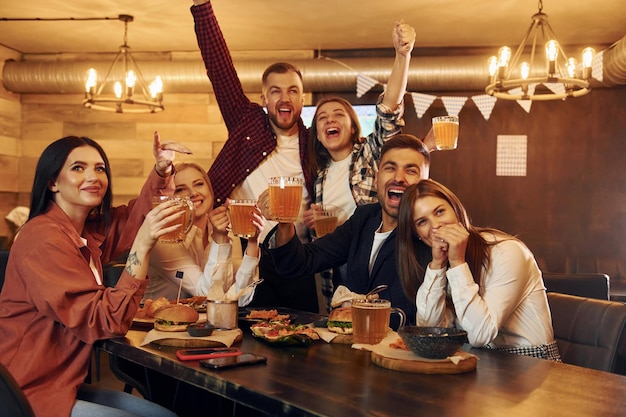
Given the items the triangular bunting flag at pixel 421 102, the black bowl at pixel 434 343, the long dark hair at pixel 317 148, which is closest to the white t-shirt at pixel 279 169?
the long dark hair at pixel 317 148

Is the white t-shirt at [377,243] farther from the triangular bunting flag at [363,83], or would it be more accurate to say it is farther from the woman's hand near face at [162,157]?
the triangular bunting flag at [363,83]

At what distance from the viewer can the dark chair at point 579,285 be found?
308 centimetres

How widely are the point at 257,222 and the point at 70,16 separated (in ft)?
14.8

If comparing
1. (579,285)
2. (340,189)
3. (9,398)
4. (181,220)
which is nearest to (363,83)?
(340,189)

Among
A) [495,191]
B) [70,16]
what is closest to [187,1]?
[70,16]

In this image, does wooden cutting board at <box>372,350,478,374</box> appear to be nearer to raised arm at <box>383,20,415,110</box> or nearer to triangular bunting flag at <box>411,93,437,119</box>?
raised arm at <box>383,20,415,110</box>

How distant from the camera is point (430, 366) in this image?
175cm

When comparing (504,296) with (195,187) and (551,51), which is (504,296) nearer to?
(195,187)

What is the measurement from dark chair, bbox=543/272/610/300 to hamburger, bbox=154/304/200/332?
164 cm

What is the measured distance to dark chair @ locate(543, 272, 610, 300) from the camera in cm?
308

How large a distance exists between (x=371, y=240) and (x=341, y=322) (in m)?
0.63

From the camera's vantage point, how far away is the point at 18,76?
728cm

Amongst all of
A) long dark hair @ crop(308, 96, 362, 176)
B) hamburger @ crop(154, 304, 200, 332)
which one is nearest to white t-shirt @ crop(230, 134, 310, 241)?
long dark hair @ crop(308, 96, 362, 176)

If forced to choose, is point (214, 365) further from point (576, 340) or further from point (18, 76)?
point (18, 76)
